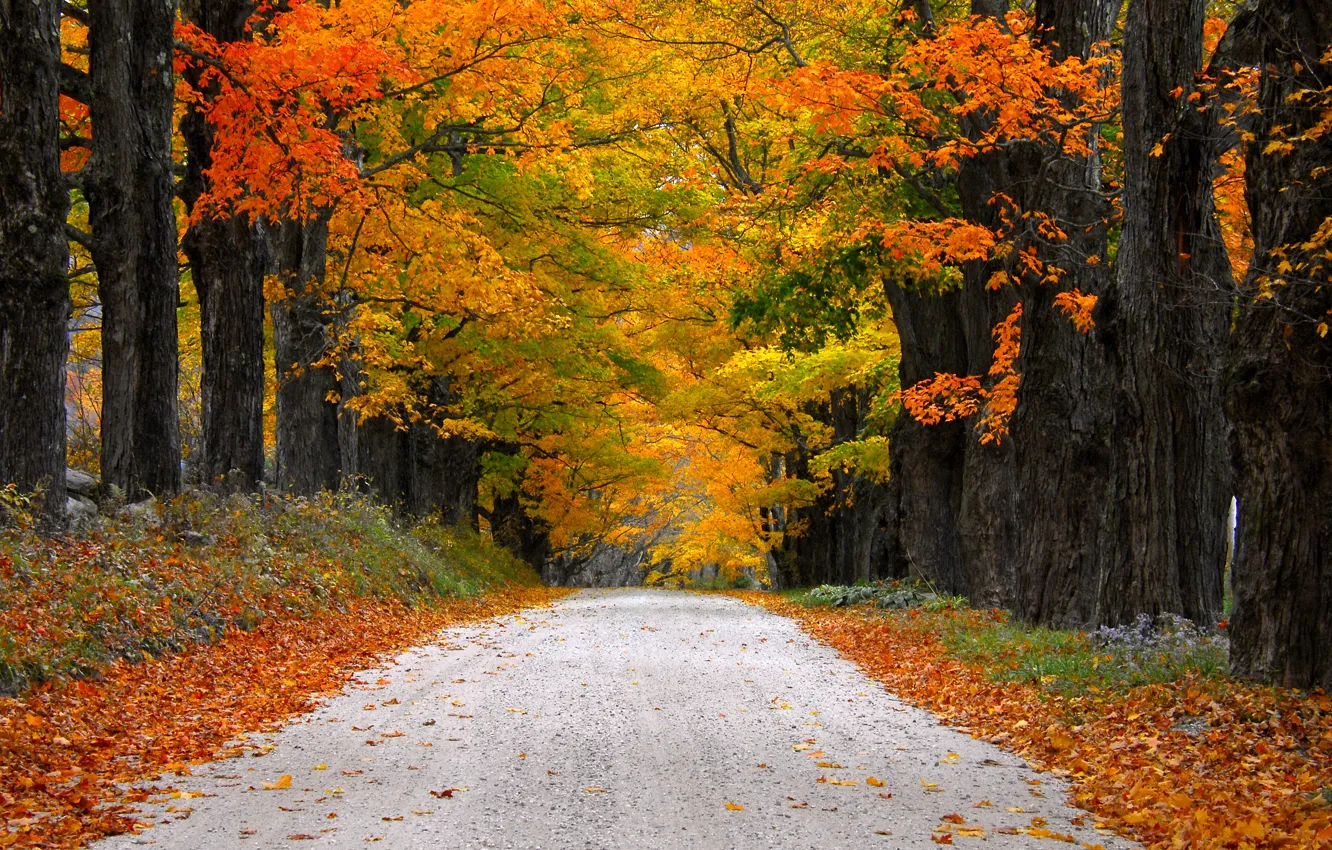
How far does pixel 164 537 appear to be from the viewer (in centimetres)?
1216

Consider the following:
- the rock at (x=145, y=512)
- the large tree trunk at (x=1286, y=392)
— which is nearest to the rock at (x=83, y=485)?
the rock at (x=145, y=512)

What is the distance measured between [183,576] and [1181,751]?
9147 mm

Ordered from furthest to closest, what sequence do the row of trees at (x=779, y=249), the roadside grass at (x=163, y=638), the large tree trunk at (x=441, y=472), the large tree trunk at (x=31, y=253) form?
the large tree trunk at (x=441, y=472) < the large tree trunk at (x=31, y=253) < the row of trees at (x=779, y=249) < the roadside grass at (x=163, y=638)

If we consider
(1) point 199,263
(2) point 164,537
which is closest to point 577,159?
(1) point 199,263

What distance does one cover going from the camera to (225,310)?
15.4 meters

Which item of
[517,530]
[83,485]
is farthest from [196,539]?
[517,530]

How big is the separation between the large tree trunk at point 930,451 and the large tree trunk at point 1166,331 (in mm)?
7890

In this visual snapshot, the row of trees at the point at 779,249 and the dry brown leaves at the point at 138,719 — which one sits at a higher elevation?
the row of trees at the point at 779,249

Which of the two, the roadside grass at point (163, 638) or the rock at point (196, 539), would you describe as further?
the rock at point (196, 539)

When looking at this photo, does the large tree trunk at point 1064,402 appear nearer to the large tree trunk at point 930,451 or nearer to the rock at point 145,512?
the large tree trunk at point 930,451

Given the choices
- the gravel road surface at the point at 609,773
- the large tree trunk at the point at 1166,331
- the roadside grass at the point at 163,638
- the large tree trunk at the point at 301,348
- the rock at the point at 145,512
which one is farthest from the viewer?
the large tree trunk at the point at 301,348

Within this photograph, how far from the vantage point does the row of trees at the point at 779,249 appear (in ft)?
31.6

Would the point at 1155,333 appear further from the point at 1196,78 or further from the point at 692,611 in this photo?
the point at 692,611

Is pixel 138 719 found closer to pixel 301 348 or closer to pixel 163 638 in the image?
pixel 163 638
